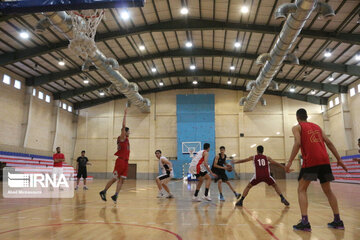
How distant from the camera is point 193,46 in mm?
22641

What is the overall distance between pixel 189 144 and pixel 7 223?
84.5 feet

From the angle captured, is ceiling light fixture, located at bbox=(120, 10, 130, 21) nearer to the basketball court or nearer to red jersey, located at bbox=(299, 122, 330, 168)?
the basketball court

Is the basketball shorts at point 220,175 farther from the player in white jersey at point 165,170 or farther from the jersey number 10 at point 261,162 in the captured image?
the jersey number 10 at point 261,162

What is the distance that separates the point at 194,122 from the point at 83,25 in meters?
20.0

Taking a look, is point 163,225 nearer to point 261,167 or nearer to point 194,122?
point 261,167

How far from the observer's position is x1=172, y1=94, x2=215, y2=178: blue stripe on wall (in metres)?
29.8

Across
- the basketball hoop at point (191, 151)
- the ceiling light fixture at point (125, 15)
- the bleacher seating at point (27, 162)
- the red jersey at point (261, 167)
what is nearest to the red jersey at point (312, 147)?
the red jersey at point (261, 167)

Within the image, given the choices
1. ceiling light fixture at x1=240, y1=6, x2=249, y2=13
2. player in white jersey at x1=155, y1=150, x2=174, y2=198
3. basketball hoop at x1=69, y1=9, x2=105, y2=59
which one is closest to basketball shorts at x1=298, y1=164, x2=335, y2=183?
player in white jersey at x1=155, y1=150, x2=174, y2=198

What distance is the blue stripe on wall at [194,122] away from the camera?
97.7 ft

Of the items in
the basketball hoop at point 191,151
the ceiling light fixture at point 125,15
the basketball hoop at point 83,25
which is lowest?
the basketball hoop at point 191,151

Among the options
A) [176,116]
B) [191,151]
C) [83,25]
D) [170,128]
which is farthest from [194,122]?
[83,25]

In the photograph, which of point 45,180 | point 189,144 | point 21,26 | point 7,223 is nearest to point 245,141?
point 189,144

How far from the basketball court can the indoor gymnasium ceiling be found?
0.36 feet

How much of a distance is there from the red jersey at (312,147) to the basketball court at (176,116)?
0.02 m
